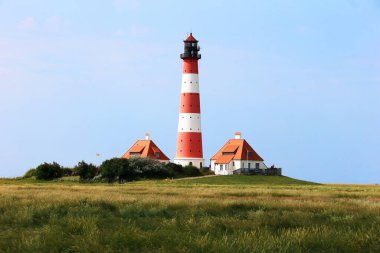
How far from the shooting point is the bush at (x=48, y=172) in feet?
236

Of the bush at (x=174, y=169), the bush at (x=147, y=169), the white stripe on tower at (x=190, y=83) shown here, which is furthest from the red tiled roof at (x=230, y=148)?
the bush at (x=147, y=169)

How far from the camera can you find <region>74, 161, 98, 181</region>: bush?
7225 cm

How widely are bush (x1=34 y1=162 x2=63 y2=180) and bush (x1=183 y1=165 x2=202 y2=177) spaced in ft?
50.3

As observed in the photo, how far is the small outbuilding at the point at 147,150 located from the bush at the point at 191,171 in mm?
10269

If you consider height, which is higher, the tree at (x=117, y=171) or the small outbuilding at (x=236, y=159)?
the small outbuilding at (x=236, y=159)

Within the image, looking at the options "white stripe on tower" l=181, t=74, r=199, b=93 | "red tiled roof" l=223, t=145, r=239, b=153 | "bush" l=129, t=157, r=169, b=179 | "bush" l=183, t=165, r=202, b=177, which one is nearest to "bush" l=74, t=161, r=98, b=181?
"bush" l=129, t=157, r=169, b=179

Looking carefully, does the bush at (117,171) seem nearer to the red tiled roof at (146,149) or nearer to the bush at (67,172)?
the bush at (67,172)

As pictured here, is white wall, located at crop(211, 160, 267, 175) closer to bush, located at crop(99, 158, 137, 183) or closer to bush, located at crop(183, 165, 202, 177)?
bush, located at crop(183, 165, 202, 177)

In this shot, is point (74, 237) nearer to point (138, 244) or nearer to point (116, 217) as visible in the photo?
point (138, 244)

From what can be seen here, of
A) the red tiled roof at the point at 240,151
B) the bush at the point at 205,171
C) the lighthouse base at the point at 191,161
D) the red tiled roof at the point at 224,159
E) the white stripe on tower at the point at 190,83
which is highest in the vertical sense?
the white stripe on tower at the point at 190,83

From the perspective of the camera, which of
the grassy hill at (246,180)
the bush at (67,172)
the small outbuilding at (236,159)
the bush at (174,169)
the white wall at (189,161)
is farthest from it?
the small outbuilding at (236,159)

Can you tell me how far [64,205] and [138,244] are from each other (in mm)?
9359

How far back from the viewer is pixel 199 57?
80875mm

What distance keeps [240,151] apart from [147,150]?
13342 millimetres
